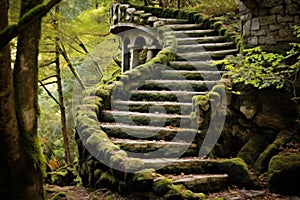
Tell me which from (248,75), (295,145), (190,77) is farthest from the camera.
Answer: (190,77)

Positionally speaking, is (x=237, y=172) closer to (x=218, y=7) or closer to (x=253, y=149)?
(x=253, y=149)

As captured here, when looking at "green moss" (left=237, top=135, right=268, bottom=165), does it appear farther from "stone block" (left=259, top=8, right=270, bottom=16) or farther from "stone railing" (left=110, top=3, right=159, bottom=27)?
"stone railing" (left=110, top=3, right=159, bottom=27)

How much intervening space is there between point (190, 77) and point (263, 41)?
69.8 inches

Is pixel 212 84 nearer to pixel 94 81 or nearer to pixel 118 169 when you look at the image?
pixel 118 169

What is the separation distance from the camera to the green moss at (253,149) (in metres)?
6.06

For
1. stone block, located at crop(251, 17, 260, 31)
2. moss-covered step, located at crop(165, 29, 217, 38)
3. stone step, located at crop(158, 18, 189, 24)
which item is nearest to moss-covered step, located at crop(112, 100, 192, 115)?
stone block, located at crop(251, 17, 260, 31)

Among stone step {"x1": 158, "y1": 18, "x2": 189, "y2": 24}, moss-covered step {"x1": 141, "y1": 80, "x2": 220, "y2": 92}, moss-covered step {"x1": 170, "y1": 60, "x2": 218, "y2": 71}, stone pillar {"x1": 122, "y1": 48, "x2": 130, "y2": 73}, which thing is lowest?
moss-covered step {"x1": 141, "y1": 80, "x2": 220, "y2": 92}

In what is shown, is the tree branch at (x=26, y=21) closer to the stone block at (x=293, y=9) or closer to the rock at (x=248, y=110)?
the rock at (x=248, y=110)

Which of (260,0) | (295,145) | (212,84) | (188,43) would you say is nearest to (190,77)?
(212,84)

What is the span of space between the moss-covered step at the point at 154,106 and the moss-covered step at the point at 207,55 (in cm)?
192

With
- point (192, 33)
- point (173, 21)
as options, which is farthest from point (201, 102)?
point (173, 21)

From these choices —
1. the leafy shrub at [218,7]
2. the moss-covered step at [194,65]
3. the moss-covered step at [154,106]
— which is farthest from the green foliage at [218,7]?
the moss-covered step at [154,106]

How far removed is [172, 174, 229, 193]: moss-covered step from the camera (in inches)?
192

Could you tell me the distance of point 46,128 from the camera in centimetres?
1523
